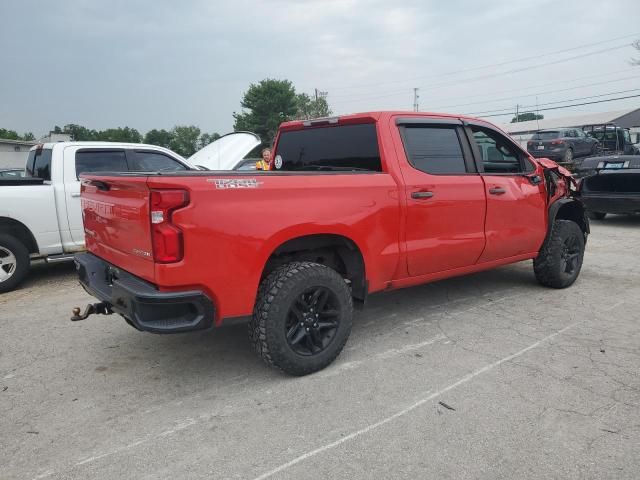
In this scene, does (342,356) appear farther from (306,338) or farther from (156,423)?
(156,423)

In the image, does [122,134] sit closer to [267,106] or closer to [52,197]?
[267,106]

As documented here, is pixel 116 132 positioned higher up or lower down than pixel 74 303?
higher up

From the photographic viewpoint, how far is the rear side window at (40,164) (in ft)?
20.7

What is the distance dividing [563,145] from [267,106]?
48216 mm

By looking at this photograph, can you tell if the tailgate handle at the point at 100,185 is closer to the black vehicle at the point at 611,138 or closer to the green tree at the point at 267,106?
the black vehicle at the point at 611,138

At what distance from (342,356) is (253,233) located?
1.31m

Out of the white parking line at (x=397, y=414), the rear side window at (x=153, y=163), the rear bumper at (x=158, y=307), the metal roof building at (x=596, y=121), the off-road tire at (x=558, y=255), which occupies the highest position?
the metal roof building at (x=596, y=121)

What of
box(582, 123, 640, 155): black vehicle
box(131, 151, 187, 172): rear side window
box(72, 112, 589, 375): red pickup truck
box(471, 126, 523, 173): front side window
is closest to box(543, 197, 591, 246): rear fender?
box(72, 112, 589, 375): red pickup truck

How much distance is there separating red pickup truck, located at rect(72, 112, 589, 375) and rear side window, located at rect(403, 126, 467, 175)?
0.5 inches

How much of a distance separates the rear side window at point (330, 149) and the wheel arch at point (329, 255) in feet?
2.24

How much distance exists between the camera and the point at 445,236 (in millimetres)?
4070

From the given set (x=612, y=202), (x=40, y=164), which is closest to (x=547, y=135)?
(x=612, y=202)

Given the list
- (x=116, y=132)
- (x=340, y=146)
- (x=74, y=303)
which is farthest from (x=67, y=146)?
(x=116, y=132)

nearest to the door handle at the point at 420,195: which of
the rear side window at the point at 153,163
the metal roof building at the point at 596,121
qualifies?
the rear side window at the point at 153,163
